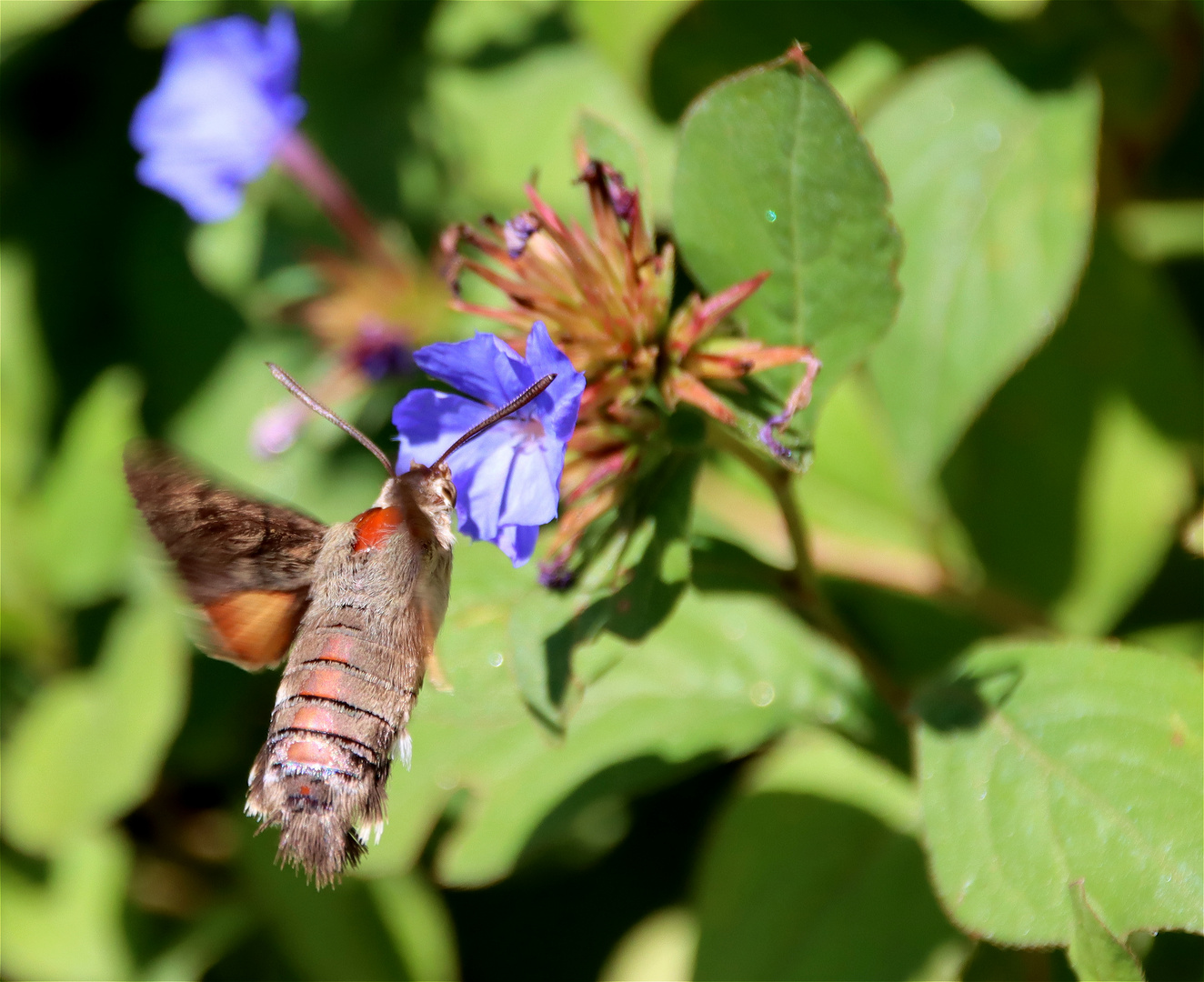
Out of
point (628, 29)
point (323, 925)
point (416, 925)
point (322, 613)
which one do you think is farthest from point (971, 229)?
point (323, 925)

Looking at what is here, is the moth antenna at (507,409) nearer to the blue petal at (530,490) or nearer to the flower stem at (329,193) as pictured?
the blue petal at (530,490)

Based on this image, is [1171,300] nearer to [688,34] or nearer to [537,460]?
[688,34]

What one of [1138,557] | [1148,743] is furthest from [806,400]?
[1138,557]

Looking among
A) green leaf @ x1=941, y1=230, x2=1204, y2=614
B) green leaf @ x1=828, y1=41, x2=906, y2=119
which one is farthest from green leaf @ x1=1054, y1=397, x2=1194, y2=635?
green leaf @ x1=828, y1=41, x2=906, y2=119

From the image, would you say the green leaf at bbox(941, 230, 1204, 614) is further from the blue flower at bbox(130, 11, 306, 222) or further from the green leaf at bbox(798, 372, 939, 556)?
the blue flower at bbox(130, 11, 306, 222)

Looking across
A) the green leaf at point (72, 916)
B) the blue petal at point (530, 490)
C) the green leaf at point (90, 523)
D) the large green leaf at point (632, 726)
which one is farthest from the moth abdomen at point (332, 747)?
the green leaf at point (90, 523)
